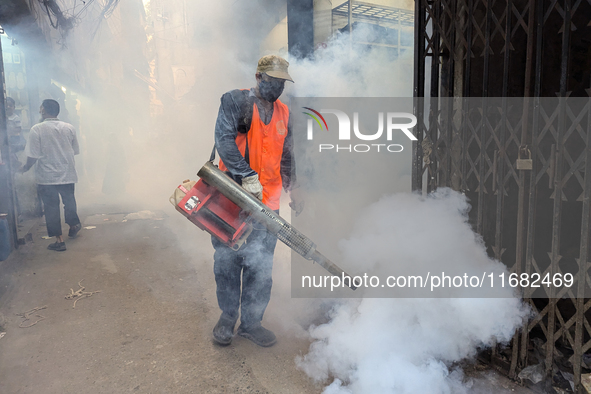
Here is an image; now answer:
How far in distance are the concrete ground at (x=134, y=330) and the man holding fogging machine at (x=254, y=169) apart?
258 mm

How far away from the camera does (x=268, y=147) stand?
121 inches

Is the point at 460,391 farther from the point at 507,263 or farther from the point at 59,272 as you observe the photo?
the point at 59,272

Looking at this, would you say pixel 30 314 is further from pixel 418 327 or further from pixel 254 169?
pixel 418 327

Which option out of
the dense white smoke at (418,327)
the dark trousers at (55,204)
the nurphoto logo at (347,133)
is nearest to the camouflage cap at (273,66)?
the dense white smoke at (418,327)

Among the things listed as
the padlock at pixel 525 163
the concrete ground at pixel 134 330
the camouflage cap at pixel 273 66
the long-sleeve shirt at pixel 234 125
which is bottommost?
the concrete ground at pixel 134 330

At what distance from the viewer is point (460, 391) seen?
256 centimetres

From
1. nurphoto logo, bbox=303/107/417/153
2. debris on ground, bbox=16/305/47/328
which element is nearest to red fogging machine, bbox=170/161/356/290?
debris on ground, bbox=16/305/47/328

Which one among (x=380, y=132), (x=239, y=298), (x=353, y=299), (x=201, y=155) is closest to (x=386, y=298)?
(x=353, y=299)

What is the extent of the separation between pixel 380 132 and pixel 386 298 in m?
2.95

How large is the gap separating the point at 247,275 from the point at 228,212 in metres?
0.63

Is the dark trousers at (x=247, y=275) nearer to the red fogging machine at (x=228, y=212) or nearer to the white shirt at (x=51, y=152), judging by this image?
the red fogging machine at (x=228, y=212)

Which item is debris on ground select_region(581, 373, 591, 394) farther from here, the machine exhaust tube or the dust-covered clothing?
the dust-covered clothing

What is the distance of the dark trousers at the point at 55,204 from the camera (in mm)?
5865

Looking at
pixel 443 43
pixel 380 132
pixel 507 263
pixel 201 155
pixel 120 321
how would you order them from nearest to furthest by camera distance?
1. pixel 507 263
2. pixel 443 43
3. pixel 120 321
4. pixel 380 132
5. pixel 201 155
